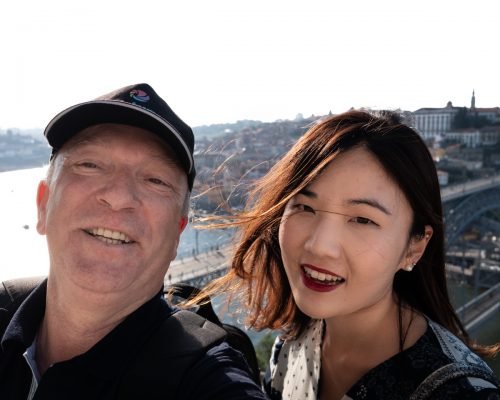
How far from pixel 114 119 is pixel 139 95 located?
4cm

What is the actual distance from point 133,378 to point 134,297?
0.11 m

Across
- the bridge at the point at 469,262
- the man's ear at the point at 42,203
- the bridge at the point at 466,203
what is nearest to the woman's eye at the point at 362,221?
the man's ear at the point at 42,203

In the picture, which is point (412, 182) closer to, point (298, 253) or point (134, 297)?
→ point (298, 253)

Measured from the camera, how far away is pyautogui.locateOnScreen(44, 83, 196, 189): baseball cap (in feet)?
1.69

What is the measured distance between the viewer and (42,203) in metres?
0.58

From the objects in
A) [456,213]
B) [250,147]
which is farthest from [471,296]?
[250,147]

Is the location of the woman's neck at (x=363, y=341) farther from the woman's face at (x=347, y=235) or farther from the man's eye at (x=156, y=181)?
the man's eye at (x=156, y=181)

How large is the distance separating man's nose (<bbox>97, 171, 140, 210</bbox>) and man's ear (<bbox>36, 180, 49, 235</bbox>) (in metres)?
0.10

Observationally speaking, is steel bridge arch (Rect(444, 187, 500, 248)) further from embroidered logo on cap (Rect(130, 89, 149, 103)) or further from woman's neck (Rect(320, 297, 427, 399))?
embroidered logo on cap (Rect(130, 89, 149, 103))

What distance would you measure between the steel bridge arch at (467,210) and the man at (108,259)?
10.7 meters

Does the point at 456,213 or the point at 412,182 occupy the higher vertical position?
the point at 412,182

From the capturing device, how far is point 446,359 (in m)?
0.53

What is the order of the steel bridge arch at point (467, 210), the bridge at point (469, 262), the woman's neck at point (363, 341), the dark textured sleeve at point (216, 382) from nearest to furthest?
the dark textured sleeve at point (216, 382), the woman's neck at point (363, 341), the bridge at point (469, 262), the steel bridge arch at point (467, 210)

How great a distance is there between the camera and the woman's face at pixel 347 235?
575 mm
